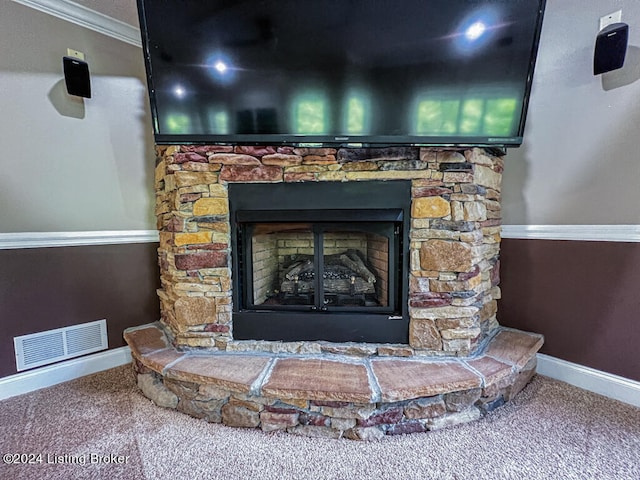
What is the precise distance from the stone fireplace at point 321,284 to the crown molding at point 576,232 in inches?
11.2

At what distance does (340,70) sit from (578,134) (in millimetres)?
1414

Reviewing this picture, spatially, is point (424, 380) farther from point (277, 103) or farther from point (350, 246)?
point (277, 103)

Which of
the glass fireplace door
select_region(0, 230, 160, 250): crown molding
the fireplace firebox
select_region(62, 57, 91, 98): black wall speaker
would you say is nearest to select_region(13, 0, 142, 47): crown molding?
select_region(62, 57, 91, 98): black wall speaker

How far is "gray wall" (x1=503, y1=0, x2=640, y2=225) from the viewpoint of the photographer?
1.54m

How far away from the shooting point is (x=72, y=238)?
1857 mm

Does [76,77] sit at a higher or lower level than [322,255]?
higher

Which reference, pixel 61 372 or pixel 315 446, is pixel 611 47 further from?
pixel 61 372

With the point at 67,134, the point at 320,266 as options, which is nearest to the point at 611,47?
the point at 320,266

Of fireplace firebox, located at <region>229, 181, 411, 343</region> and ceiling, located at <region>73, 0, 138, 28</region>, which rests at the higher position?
ceiling, located at <region>73, 0, 138, 28</region>

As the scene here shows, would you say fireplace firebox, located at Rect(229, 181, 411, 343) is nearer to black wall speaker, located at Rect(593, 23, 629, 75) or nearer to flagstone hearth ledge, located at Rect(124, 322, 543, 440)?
flagstone hearth ledge, located at Rect(124, 322, 543, 440)

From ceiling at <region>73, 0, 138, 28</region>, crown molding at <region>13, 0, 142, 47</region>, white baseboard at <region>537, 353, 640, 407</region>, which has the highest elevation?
ceiling at <region>73, 0, 138, 28</region>

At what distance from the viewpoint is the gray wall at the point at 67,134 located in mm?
1660

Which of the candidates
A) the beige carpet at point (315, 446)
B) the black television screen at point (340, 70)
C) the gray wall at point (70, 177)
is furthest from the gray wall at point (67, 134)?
the beige carpet at point (315, 446)

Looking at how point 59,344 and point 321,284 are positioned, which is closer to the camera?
point 321,284
